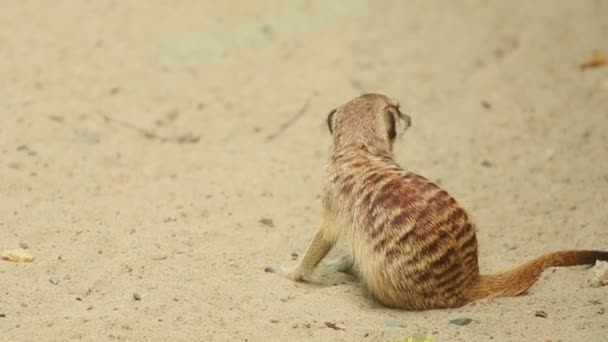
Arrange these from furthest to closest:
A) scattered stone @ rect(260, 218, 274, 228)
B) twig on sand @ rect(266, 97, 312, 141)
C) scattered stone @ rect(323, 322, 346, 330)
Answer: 1. twig on sand @ rect(266, 97, 312, 141)
2. scattered stone @ rect(260, 218, 274, 228)
3. scattered stone @ rect(323, 322, 346, 330)

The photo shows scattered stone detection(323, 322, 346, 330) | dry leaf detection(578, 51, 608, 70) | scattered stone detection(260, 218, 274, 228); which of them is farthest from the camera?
dry leaf detection(578, 51, 608, 70)

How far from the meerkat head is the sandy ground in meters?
0.54

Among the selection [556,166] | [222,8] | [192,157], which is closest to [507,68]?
[556,166]

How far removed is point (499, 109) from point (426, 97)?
447mm

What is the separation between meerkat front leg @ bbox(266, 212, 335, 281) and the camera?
3.99 m

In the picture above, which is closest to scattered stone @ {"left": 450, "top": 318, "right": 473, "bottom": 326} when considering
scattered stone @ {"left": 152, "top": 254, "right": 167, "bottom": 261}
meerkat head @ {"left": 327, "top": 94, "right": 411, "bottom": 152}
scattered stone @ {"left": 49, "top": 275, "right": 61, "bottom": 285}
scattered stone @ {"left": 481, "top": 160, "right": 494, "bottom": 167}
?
meerkat head @ {"left": 327, "top": 94, "right": 411, "bottom": 152}

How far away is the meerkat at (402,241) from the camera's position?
3.57 m

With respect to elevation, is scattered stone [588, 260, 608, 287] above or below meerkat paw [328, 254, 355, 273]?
→ above

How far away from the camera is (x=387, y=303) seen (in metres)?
3.75

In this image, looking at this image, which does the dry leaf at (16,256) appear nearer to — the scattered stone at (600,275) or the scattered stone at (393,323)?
the scattered stone at (393,323)

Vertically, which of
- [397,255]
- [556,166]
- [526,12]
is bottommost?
[397,255]

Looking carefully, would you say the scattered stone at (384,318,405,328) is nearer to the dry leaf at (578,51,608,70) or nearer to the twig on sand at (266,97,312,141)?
the twig on sand at (266,97,312,141)

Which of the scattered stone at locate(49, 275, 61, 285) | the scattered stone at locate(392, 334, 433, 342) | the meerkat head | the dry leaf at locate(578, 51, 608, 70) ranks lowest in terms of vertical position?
the scattered stone at locate(49, 275, 61, 285)

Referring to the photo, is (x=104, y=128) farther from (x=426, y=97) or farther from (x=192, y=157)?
(x=426, y=97)
